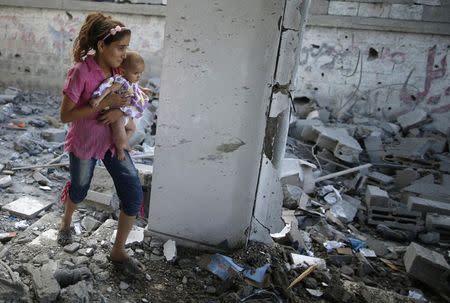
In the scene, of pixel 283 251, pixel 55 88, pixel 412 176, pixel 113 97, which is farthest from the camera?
pixel 55 88

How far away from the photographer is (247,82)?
232cm

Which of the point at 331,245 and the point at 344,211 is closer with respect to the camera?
the point at 331,245

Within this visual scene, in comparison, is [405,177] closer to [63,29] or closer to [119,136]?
[119,136]

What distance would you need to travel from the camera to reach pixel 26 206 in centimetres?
329

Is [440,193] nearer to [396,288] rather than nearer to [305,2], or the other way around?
[396,288]

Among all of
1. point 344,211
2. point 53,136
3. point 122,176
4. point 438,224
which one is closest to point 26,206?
point 122,176

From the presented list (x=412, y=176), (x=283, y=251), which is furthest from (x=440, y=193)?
(x=283, y=251)

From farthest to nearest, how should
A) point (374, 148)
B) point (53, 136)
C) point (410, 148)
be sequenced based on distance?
point (410, 148)
point (374, 148)
point (53, 136)

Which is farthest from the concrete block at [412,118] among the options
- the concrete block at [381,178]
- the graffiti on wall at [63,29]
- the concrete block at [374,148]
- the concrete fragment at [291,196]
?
the graffiti on wall at [63,29]

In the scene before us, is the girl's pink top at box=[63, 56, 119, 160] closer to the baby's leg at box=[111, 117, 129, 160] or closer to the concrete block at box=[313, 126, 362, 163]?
the baby's leg at box=[111, 117, 129, 160]

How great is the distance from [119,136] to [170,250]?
95cm

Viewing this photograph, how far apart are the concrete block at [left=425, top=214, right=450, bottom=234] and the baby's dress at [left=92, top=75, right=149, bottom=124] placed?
3334mm

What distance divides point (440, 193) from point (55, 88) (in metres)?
9.21

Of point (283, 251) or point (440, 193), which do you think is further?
point (440, 193)
